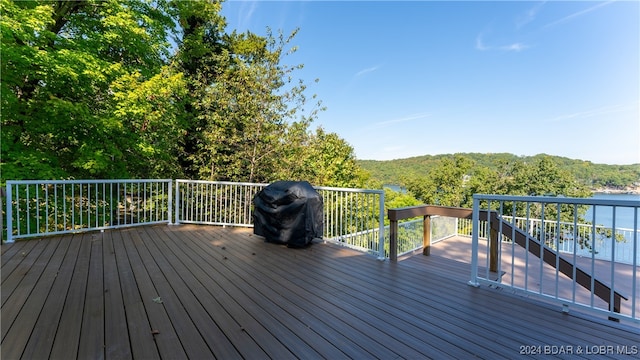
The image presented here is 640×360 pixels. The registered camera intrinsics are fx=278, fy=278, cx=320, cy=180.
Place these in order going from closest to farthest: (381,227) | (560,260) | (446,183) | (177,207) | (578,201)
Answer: (578,201) → (560,260) → (381,227) → (177,207) → (446,183)

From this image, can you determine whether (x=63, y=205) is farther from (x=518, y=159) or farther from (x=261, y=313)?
(x=518, y=159)

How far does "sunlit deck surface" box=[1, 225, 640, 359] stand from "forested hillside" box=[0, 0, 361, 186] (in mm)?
4115

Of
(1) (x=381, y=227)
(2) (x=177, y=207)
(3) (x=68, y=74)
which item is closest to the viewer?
(1) (x=381, y=227)

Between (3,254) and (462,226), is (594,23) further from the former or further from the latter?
(3,254)

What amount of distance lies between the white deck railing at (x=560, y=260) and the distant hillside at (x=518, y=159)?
33.8 feet

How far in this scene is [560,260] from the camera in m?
2.82

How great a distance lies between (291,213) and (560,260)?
3137 millimetres

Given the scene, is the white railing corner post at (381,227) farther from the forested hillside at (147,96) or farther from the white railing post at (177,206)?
the forested hillside at (147,96)

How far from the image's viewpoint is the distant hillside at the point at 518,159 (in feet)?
43.7

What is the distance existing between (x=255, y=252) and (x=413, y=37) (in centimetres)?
1051

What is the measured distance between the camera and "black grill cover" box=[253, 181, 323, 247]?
13.2ft

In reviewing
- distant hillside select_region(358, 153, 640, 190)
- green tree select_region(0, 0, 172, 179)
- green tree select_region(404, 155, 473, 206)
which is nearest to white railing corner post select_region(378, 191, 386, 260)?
green tree select_region(0, 0, 172, 179)

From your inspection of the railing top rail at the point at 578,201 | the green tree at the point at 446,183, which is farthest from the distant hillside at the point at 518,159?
the railing top rail at the point at 578,201

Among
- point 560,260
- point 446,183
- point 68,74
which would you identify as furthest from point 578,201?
point 446,183
